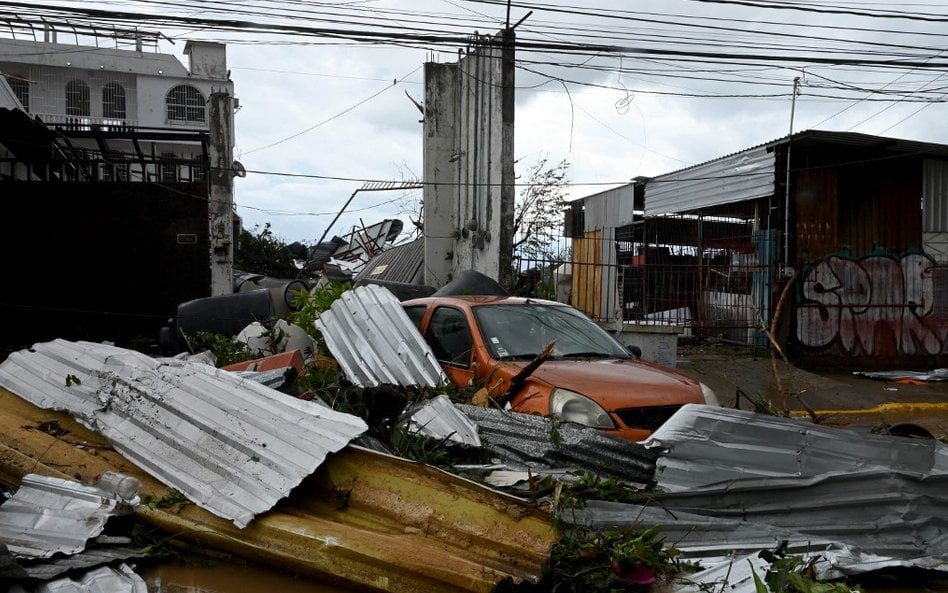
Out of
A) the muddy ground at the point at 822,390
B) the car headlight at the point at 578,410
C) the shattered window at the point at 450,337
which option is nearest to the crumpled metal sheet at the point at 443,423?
the car headlight at the point at 578,410

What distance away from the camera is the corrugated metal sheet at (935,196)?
14.5 meters

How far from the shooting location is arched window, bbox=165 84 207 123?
36.3 metres

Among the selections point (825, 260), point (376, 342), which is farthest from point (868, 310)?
point (376, 342)

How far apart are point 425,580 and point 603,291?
1412 cm

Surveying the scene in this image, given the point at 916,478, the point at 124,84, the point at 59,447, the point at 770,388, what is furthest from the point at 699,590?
the point at 124,84

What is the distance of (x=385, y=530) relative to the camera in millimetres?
3746

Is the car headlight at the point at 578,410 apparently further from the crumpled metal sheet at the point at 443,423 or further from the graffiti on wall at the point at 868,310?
the graffiti on wall at the point at 868,310

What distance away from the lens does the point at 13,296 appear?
1440 centimetres

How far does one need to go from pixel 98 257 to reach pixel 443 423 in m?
12.2

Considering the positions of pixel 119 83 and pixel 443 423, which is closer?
pixel 443 423

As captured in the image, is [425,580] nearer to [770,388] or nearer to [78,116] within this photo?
[770,388]

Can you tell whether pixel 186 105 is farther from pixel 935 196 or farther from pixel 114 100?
pixel 935 196

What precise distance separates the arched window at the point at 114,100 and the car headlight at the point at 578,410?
36.0 metres

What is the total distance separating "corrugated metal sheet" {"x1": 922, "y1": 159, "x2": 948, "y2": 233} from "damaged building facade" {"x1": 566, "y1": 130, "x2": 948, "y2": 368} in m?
Answer: 0.02
